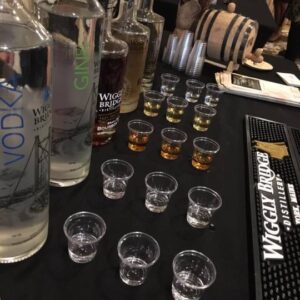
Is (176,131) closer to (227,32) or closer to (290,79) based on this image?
(227,32)

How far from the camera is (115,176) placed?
690 mm

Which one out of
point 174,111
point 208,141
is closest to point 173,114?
point 174,111

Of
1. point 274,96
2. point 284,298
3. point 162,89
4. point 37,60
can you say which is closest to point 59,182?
point 37,60

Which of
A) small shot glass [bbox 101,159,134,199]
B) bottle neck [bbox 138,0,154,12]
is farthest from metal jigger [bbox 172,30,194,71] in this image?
small shot glass [bbox 101,159,134,199]

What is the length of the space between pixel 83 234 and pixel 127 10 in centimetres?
49

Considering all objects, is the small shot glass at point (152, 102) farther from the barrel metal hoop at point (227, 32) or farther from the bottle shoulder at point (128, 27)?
the barrel metal hoop at point (227, 32)

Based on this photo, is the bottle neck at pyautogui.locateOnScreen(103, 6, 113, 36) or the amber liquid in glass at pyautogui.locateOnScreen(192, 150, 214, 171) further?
the amber liquid in glass at pyautogui.locateOnScreen(192, 150, 214, 171)

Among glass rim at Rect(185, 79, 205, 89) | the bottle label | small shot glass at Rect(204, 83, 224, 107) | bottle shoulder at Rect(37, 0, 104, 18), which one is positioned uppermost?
bottle shoulder at Rect(37, 0, 104, 18)

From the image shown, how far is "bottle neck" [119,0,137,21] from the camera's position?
814 mm

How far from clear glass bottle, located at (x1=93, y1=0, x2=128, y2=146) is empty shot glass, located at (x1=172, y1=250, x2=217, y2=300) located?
308 millimetres

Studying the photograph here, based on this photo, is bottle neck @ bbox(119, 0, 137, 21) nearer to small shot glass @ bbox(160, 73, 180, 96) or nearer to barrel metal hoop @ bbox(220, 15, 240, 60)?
small shot glass @ bbox(160, 73, 180, 96)

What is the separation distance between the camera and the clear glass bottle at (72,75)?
1.73ft

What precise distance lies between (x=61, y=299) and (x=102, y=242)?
0.35 ft

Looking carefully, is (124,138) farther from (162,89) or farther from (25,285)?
(25,285)
